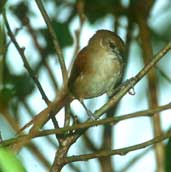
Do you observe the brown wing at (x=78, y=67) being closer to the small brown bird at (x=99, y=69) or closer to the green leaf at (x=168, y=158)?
the small brown bird at (x=99, y=69)

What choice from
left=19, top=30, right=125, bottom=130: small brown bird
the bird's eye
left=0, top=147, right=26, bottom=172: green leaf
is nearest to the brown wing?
left=19, top=30, right=125, bottom=130: small brown bird

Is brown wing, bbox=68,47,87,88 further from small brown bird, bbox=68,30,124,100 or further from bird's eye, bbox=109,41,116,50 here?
bird's eye, bbox=109,41,116,50

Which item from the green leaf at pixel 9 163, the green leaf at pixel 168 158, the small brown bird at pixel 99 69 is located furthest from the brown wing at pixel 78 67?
the green leaf at pixel 9 163

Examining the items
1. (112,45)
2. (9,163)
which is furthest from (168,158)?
(112,45)

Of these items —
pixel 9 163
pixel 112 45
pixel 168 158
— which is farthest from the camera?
pixel 112 45

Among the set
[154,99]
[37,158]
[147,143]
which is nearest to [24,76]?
[37,158]

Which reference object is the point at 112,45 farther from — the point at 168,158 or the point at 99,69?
the point at 168,158

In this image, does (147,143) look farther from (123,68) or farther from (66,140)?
(123,68)

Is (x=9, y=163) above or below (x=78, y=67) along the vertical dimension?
below
